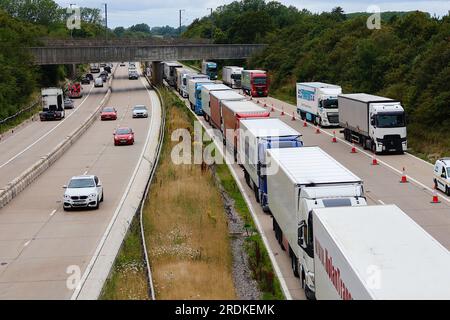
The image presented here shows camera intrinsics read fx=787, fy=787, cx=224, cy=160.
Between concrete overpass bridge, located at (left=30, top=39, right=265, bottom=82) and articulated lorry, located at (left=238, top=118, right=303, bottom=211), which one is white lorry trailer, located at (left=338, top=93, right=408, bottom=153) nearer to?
articulated lorry, located at (left=238, top=118, right=303, bottom=211)

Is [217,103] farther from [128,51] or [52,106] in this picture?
[128,51]

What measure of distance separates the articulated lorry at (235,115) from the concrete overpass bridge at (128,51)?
58.9 metres

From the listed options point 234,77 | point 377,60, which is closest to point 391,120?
point 377,60

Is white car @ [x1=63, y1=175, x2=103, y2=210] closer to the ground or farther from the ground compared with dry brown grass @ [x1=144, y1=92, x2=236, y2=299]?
farther from the ground

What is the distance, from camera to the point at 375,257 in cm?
1271

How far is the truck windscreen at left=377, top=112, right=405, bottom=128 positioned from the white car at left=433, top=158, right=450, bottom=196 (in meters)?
9.45

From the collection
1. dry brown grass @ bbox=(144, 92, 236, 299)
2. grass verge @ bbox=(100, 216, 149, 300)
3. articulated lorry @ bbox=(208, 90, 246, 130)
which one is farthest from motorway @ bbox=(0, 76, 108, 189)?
grass verge @ bbox=(100, 216, 149, 300)

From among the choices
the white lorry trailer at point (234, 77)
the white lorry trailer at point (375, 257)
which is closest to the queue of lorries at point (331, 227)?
the white lorry trailer at point (375, 257)

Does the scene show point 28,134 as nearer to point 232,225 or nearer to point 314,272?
point 232,225

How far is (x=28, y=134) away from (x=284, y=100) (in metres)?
29.8

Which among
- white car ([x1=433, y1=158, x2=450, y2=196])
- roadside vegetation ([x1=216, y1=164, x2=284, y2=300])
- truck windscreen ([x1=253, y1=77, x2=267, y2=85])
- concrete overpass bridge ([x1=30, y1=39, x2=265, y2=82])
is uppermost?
concrete overpass bridge ([x1=30, y1=39, x2=265, y2=82])

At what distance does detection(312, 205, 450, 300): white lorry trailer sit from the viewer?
11.2 metres

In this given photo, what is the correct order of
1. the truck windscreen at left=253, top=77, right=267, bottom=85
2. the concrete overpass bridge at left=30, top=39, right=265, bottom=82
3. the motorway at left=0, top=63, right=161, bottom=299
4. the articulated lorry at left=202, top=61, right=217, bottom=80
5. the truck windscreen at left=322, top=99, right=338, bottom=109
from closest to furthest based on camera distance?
the motorway at left=0, top=63, right=161, bottom=299 < the truck windscreen at left=322, top=99, right=338, bottom=109 < the truck windscreen at left=253, top=77, right=267, bottom=85 < the concrete overpass bridge at left=30, top=39, right=265, bottom=82 < the articulated lorry at left=202, top=61, right=217, bottom=80
